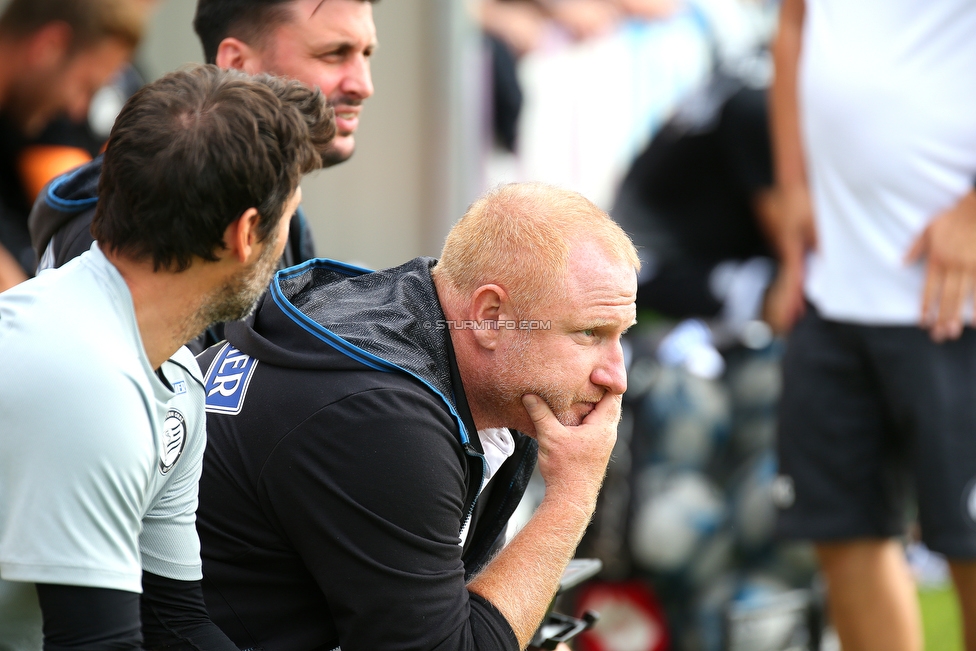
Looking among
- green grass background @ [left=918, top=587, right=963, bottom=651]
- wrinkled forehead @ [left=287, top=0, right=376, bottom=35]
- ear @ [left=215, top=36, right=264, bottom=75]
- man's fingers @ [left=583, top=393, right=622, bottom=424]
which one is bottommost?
green grass background @ [left=918, top=587, right=963, bottom=651]

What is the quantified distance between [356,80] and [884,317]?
1.50 metres

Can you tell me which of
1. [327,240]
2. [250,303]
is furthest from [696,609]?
[250,303]

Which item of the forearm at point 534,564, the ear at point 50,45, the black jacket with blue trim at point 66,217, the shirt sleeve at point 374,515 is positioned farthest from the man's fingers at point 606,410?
the ear at point 50,45

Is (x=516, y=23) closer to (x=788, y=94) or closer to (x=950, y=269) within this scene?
(x=788, y=94)

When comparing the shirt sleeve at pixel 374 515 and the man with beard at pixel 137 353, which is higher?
the man with beard at pixel 137 353

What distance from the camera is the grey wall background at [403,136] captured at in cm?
425

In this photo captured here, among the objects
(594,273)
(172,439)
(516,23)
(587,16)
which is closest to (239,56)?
(594,273)

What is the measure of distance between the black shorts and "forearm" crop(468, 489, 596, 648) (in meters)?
1.31

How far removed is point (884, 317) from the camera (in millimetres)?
2838

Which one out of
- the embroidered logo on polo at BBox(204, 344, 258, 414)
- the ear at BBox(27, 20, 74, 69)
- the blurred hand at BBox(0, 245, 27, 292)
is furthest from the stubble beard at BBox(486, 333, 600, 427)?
the ear at BBox(27, 20, 74, 69)

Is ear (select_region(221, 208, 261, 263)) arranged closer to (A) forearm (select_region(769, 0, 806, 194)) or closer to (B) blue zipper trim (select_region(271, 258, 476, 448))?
(B) blue zipper trim (select_region(271, 258, 476, 448))

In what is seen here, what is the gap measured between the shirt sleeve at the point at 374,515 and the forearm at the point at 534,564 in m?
0.12

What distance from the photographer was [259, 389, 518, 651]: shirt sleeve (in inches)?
63.4

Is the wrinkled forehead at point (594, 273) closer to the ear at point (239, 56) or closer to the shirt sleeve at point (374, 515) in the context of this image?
the shirt sleeve at point (374, 515)
